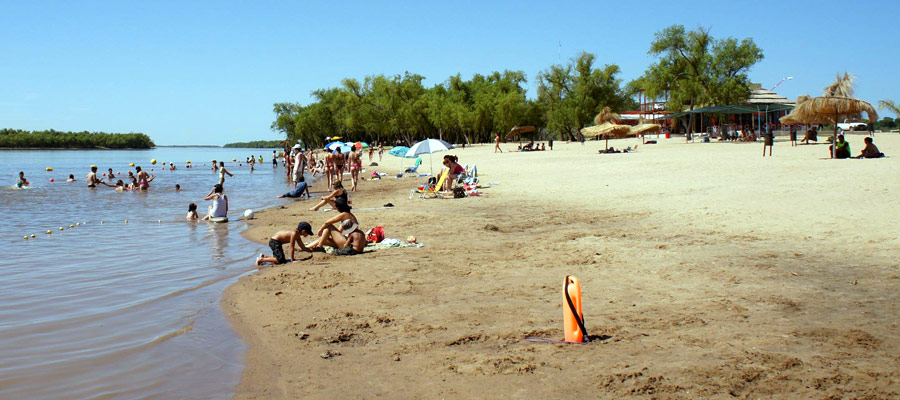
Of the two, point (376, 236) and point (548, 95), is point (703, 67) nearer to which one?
point (548, 95)

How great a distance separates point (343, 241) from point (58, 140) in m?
175

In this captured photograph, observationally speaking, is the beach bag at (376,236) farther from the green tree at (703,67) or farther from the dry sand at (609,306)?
the green tree at (703,67)

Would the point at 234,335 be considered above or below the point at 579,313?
below

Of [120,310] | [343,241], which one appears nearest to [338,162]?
[343,241]

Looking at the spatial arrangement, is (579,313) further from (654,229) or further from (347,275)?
(654,229)

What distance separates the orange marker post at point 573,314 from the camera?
15.8 feet

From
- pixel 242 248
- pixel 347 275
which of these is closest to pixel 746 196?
pixel 347 275

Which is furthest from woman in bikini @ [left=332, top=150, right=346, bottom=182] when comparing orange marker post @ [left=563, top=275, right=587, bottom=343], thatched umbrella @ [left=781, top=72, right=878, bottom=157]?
orange marker post @ [left=563, top=275, right=587, bottom=343]

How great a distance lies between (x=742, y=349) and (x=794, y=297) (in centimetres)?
178

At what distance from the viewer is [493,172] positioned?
25.4 metres

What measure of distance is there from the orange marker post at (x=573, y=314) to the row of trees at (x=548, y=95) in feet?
147

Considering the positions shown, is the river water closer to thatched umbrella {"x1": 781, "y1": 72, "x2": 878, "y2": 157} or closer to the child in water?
the child in water

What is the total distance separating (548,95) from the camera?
6284 centimetres

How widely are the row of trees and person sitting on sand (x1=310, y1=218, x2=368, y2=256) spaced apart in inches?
1647
